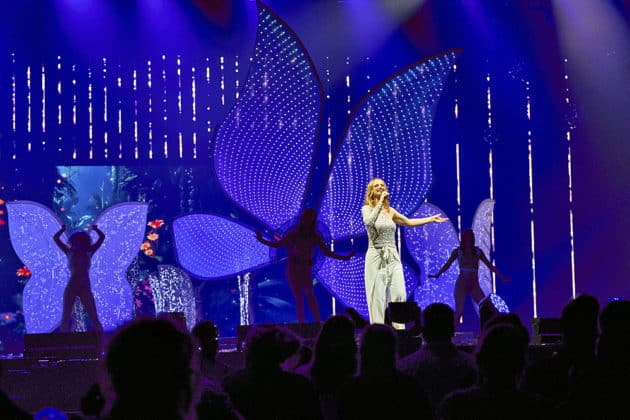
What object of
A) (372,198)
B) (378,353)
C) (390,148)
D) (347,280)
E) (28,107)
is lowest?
(378,353)

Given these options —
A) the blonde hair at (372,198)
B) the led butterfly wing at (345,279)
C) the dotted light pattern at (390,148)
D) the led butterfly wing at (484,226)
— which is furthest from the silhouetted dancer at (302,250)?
the led butterfly wing at (484,226)

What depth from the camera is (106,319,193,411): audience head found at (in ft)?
5.47

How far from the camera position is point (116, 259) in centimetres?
1095

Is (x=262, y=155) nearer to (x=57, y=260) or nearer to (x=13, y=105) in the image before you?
(x=57, y=260)

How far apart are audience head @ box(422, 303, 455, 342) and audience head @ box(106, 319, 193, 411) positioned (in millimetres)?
2176

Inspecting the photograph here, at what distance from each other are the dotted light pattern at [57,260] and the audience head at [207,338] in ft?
19.3

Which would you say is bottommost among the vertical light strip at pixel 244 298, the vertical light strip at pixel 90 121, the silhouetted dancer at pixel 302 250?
the vertical light strip at pixel 244 298

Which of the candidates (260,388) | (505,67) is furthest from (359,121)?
(260,388)

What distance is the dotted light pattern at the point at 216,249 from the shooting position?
35.0 ft

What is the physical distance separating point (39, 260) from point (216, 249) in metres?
2.28

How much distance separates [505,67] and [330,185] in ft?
16.7

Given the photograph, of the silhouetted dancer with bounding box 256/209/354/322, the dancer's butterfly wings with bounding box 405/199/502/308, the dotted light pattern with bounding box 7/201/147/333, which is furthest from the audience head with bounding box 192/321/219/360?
the dancer's butterfly wings with bounding box 405/199/502/308

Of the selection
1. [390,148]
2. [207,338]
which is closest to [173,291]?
[390,148]

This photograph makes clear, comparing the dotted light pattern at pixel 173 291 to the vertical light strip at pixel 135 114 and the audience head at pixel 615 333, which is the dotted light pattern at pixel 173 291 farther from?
the audience head at pixel 615 333
